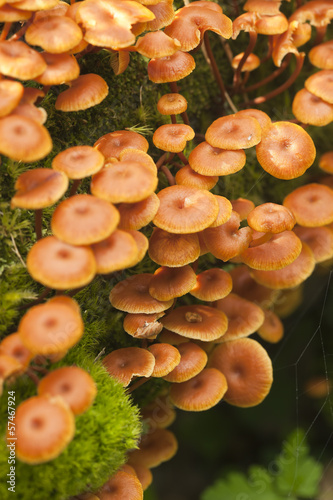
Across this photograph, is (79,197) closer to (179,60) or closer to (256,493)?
(179,60)

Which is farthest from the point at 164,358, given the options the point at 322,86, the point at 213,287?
the point at 322,86

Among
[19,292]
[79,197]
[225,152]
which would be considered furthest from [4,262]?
[225,152]

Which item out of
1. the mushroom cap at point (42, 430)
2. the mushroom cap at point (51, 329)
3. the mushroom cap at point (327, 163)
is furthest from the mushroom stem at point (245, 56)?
the mushroom cap at point (42, 430)

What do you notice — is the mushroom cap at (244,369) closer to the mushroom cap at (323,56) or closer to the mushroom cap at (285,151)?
the mushroom cap at (285,151)

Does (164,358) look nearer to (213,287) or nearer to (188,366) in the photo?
(188,366)

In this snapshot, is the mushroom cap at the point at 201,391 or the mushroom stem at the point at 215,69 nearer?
the mushroom cap at the point at 201,391

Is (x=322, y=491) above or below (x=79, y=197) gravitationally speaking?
below
